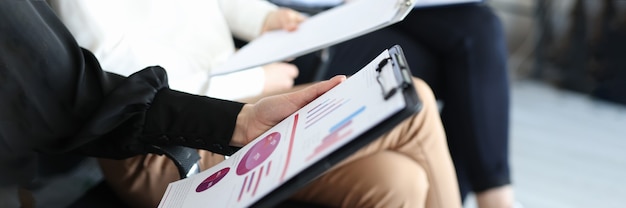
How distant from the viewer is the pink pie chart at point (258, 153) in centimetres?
75

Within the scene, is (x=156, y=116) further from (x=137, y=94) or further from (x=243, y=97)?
(x=243, y=97)

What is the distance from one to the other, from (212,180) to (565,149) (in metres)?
1.40

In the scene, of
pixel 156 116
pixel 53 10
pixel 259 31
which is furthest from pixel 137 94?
pixel 259 31

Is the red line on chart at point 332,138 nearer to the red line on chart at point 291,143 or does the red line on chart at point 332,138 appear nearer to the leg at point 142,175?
the red line on chart at point 291,143

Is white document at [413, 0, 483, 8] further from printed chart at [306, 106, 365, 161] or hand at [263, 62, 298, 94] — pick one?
printed chart at [306, 106, 365, 161]

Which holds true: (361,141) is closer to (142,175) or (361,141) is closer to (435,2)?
(142,175)

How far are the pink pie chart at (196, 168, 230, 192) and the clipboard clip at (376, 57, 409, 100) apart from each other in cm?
21

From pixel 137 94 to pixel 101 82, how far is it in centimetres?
5

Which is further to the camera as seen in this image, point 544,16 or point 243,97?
point 544,16

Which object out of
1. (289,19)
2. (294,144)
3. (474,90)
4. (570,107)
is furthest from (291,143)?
(570,107)

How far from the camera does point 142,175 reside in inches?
40.1

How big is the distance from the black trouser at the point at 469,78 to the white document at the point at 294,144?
1.86 ft

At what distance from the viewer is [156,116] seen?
915 mm

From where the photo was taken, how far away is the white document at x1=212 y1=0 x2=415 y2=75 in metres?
1.04
